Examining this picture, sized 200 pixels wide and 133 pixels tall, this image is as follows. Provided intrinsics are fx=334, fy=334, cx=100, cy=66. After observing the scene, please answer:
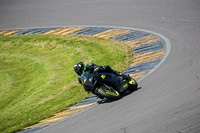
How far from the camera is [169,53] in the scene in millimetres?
12297

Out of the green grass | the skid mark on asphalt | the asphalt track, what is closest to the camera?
the asphalt track

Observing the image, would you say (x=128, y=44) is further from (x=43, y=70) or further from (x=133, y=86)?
(x=133, y=86)

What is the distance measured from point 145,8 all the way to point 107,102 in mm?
10255

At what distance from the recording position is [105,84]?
30.0 feet

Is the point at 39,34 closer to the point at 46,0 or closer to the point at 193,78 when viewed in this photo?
the point at 46,0

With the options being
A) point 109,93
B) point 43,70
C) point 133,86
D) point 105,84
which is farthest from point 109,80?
point 43,70

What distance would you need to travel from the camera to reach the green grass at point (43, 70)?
36.8 ft

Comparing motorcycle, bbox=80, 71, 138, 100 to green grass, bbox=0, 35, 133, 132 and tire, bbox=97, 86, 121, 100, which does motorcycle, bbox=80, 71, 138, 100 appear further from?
green grass, bbox=0, 35, 133, 132

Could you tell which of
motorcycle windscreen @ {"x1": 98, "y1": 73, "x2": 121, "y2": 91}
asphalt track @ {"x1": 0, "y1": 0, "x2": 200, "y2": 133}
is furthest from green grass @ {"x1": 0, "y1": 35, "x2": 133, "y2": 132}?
motorcycle windscreen @ {"x1": 98, "y1": 73, "x2": 121, "y2": 91}

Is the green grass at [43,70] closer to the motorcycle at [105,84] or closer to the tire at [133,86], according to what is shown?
the motorcycle at [105,84]

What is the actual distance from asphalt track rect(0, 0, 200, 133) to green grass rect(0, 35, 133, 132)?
5.82ft

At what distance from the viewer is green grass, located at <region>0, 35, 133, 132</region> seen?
36.8ft

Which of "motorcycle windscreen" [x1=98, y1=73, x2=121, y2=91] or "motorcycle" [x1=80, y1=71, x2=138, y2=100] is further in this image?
"motorcycle windscreen" [x1=98, y1=73, x2=121, y2=91]

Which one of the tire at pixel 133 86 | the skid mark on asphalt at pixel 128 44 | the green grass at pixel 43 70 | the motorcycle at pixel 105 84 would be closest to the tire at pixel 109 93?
the motorcycle at pixel 105 84
